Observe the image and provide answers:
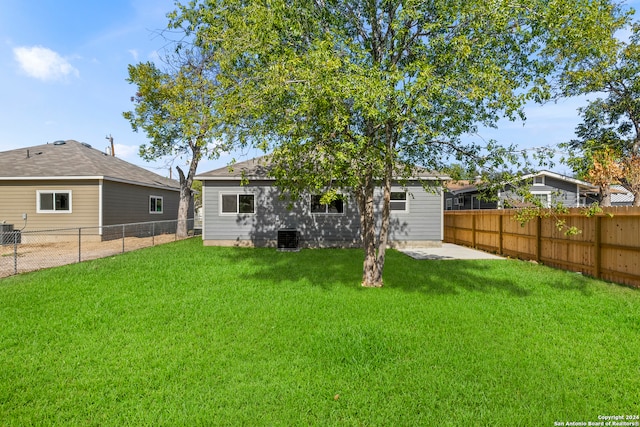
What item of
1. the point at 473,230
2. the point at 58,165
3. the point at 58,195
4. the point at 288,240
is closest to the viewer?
the point at 288,240

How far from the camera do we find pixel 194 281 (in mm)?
7977

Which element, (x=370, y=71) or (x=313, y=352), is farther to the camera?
(x=370, y=71)

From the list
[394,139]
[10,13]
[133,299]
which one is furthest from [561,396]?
[10,13]

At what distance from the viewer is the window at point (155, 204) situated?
21.6 meters

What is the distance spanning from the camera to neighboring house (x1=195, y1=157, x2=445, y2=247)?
595 inches

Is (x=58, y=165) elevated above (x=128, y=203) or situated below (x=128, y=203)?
above

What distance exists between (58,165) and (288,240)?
44.4 ft

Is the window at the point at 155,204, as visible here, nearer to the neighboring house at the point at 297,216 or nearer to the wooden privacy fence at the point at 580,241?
the neighboring house at the point at 297,216

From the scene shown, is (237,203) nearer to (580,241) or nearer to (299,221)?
(299,221)

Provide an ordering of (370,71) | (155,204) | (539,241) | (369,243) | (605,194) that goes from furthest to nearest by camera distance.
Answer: (155,204) → (605,194) → (539,241) → (369,243) → (370,71)

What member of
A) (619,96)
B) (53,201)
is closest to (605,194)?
(619,96)

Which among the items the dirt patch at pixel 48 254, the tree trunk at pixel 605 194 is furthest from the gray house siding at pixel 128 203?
the tree trunk at pixel 605 194

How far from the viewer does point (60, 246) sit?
49.4ft

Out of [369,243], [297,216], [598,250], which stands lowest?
[598,250]
